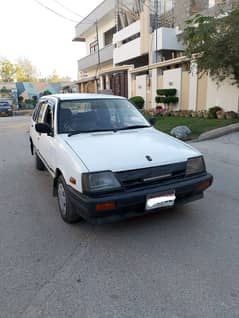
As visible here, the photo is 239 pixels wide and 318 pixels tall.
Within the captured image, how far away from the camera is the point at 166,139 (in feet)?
12.7

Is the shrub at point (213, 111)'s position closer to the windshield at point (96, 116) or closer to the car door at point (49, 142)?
the windshield at point (96, 116)

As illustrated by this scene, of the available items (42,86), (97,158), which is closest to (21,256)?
(97,158)

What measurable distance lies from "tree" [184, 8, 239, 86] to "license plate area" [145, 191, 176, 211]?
829 cm

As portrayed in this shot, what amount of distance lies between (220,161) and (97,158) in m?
4.56

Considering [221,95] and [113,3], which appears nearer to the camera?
[221,95]

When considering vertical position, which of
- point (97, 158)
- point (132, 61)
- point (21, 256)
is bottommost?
point (21, 256)

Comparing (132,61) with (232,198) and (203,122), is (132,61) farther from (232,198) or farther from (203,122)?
(232,198)

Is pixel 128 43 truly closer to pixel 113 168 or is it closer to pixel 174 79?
pixel 174 79

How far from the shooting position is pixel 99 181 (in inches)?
113

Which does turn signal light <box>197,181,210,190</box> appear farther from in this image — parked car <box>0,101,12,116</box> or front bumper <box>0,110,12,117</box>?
front bumper <box>0,110,12,117</box>

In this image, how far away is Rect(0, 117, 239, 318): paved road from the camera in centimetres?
220

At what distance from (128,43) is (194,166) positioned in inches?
876

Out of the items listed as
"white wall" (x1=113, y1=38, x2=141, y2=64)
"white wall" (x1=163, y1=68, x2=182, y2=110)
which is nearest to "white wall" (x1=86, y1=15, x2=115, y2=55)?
"white wall" (x1=113, y1=38, x2=141, y2=64)

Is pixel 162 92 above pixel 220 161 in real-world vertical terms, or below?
above
